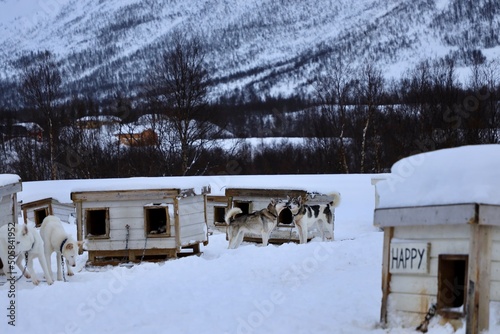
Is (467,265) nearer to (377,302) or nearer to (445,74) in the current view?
(377,302)

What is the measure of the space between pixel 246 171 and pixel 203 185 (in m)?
28.0

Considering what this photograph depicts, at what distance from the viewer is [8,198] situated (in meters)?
13.0

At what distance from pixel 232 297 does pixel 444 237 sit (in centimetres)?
353

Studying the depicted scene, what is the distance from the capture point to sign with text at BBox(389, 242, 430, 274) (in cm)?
628

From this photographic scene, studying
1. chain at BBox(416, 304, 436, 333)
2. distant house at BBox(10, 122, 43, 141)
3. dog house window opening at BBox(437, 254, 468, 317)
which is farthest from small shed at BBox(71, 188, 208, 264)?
distant house at BBox(10, 122, 43, 141)

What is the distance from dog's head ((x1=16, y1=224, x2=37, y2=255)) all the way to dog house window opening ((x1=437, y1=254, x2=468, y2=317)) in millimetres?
7046

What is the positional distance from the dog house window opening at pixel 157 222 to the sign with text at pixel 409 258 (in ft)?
29.8

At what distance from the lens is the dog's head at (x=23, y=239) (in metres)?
10.7

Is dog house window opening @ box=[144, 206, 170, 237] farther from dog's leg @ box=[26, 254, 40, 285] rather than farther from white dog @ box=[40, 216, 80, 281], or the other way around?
dog's leg @ box=[26, 254, 40, 285]

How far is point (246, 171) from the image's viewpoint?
4400 cm

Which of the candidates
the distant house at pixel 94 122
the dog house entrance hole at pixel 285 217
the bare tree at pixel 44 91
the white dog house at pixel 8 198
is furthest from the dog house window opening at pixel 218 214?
the distant house at pixel 94 122

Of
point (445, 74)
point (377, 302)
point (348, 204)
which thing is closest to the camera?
point (377, 302)

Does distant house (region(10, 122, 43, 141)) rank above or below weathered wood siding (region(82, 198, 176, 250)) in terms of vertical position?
above

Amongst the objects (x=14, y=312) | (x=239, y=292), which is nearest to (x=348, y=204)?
(x=239, y=292)
